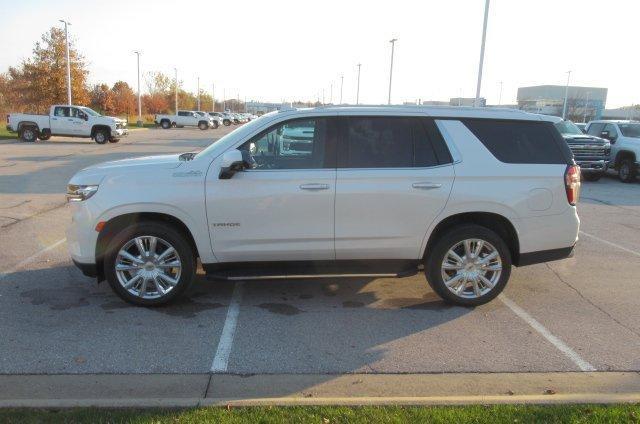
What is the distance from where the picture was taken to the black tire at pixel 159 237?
4.97 m

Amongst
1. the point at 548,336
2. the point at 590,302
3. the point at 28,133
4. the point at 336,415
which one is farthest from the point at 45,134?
the point at 336,415

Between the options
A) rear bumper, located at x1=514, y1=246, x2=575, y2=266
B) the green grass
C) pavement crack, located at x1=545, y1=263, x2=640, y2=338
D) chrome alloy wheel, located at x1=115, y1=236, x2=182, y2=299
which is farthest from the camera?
rear bumper, located at x1=514, y1=246, x2=575, y2=266

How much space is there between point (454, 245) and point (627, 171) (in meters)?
14.8

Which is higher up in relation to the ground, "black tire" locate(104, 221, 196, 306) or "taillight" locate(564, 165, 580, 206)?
"taillight" locate(564, 165, 580, 206)

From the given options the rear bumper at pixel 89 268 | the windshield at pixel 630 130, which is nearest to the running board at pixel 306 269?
the rear bumper at pixel 89 268

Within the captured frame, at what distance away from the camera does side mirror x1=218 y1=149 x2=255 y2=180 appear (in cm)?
475

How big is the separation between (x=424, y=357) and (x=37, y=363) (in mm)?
2971

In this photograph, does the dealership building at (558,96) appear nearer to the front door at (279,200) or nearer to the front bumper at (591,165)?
the front bumper at (591,165)

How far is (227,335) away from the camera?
4.60 metres

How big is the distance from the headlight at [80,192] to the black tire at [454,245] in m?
3.27

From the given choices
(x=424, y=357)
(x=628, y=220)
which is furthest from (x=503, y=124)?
(x=628, y=220)

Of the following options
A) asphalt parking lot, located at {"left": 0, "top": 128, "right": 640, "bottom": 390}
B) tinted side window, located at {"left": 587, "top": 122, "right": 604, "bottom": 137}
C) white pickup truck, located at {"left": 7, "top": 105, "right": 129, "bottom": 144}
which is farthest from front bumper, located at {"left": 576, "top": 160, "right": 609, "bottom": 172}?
white pickup truck, located at {"left": 7, "top": 105, "right": 129, "bottom": 144}

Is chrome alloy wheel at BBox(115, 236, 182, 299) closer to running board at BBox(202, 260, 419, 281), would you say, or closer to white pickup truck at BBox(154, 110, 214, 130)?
running board at BBox(202, 260, 419, 281)

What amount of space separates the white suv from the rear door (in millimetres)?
10
